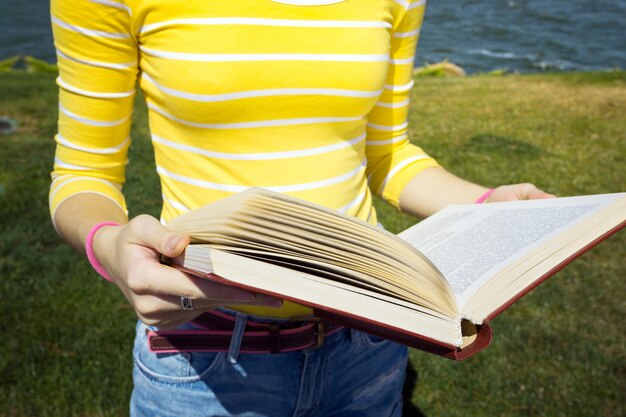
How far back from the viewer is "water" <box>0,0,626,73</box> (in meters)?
19.6

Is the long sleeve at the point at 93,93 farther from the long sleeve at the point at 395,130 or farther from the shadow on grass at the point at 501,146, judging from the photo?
the shadow on grass at the point at 501,146

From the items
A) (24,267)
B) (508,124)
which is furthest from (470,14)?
(24,267)

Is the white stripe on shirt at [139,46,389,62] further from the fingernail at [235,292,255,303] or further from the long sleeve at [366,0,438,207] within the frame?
the fingernail at [235,292,255,303]

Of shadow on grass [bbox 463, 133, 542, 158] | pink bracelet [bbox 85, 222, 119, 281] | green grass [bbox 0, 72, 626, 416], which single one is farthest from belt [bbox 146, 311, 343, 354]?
shadow on grass [bbox 463, 133, 542, 158]

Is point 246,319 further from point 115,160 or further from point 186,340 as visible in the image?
point 115,160

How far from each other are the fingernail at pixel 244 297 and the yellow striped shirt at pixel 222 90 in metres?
0.41

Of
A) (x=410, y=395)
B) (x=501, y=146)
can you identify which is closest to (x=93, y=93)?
(x=410, y=395)

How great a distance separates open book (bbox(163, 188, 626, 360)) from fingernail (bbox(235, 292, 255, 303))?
67mm

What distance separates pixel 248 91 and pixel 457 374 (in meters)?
2.58

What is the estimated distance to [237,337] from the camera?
1199 millimetres

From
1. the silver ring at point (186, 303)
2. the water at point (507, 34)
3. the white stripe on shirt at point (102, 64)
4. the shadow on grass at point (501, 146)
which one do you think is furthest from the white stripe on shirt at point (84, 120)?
the water at point (507, 34)

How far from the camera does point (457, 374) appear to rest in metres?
3.29

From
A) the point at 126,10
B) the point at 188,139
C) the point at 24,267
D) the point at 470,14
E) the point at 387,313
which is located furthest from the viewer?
the point at 470,14

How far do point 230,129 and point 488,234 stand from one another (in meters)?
0.53
